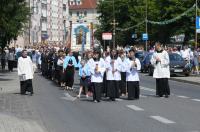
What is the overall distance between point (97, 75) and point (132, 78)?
1360mm

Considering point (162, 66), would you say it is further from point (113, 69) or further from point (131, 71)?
point (113, 69)

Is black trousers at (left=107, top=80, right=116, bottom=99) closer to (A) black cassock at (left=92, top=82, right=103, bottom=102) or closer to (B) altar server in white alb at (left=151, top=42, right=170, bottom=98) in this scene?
(A) black cassock at (left=92, top=82, right=103, bottom=102)

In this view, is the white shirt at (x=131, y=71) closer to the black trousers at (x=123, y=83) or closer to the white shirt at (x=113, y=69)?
the white shirt at (x=113, y=69)

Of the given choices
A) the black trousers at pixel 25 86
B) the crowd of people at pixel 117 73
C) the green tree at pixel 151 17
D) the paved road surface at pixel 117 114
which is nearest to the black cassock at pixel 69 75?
the crowd of people at pixel 117 73

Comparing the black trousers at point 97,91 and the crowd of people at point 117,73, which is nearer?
the black trousers at point 97,91

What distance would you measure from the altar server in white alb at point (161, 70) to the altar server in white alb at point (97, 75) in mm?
2161

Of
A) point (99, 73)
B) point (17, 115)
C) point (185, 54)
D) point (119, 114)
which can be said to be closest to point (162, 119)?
point (119, 114)

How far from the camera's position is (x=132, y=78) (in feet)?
69.1

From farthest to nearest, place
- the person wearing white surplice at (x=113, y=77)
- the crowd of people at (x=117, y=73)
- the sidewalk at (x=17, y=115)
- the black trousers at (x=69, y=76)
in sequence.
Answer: the black trousers at (x=69, y=76), the person wearing white surplice at (x=113, y=77), the crowd of people at (x=117, y=73), the sidewalk at (x=17, y=115)

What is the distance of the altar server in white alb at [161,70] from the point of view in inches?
843

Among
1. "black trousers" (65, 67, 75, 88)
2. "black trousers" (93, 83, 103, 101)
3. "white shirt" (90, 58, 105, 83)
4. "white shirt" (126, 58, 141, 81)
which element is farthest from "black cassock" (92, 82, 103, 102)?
"black trousers" (65, 67, 75, 88)

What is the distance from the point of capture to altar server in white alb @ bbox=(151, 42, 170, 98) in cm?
2142

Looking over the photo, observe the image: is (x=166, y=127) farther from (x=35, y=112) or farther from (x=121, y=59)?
(x=121, y=59)

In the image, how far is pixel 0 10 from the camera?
104 ft
